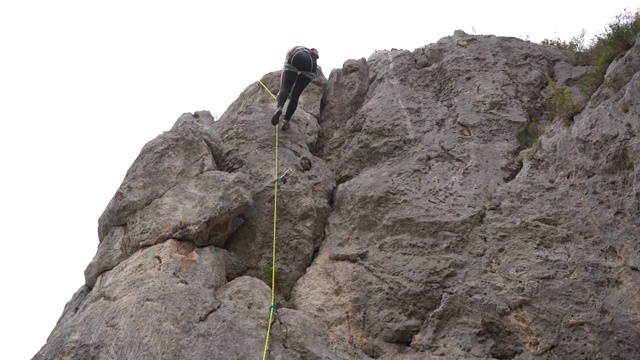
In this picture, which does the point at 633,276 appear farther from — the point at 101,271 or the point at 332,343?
the point at 101,271

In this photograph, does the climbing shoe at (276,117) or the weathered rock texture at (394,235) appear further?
the climbing shoe at (276,117)

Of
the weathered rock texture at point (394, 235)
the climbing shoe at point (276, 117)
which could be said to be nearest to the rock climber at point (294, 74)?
the climbing shoe at point (276, 117)

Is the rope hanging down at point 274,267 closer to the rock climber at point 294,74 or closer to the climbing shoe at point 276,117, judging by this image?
the climbing shoe at point 276,117

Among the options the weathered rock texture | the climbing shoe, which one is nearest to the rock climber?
the climbing shoe

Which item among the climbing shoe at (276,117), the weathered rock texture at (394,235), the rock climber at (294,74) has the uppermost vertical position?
the rock climber at (294,74)

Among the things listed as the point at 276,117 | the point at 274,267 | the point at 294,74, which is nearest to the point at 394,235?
the point at 274,267

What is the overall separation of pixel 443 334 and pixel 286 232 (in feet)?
9.51

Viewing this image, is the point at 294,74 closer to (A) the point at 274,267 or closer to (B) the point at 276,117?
(B) the point at 276,117

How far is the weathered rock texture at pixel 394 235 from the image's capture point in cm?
710

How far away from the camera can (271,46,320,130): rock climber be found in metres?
10.4

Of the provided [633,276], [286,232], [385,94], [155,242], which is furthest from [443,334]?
[385,94]

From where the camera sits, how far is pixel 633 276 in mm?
6828

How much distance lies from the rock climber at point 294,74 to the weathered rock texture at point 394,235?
17.3 inches

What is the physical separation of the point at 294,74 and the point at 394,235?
12.0 feet
